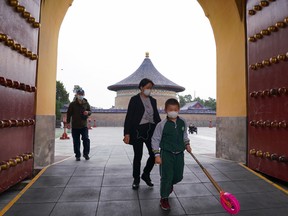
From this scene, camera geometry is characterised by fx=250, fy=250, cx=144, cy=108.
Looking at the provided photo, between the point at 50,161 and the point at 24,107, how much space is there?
1.36 meters

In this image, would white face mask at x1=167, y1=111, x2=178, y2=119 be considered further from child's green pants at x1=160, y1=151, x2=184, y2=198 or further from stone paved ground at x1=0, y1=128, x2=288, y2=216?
stone paved ground at x1=0, y1=128, x2=288, y2=216

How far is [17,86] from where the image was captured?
2.95 metres

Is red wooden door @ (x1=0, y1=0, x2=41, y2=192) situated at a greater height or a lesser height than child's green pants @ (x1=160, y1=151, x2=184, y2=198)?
greater

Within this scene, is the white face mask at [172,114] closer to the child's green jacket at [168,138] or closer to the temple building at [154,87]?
the child's green jacket at [168,138]

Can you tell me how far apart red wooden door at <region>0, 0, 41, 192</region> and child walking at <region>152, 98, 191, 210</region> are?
5.40 ft

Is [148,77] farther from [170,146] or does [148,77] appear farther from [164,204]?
[164,204]

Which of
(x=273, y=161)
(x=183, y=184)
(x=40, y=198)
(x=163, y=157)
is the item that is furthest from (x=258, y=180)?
(x=40, y=198)

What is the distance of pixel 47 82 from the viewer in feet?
13.8

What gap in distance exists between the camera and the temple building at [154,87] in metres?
31.9

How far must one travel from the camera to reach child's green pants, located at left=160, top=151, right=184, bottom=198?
2.48 m

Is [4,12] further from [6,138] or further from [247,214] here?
[247,214]

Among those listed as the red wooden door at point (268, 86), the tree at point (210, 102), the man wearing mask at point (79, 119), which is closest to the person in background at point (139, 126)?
the red wooden door at point (268, 86)

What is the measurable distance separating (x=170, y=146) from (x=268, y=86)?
187 centimetres

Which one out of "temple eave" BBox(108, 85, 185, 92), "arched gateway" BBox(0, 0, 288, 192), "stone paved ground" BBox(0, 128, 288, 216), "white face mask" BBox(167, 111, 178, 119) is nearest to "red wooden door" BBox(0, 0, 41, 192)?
"arched gateway" BBox(0, 0, 288, 192)
